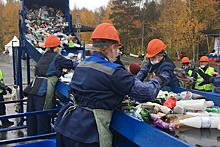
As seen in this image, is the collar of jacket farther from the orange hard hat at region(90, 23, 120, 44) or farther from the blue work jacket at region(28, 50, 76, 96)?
the blue work jacket at region(28, 50, 76, 96)

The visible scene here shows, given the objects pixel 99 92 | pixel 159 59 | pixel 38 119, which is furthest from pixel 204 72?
pixel 99 92

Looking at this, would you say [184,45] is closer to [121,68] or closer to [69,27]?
[69,27]

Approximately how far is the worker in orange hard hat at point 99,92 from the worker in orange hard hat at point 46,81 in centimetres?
196

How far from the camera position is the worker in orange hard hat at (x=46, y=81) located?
430cm

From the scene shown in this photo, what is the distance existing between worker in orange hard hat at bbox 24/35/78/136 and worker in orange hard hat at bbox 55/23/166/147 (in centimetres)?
196

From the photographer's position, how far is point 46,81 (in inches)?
171

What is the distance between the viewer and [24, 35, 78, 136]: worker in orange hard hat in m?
4.30

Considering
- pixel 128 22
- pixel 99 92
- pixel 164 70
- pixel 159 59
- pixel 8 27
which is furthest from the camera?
pixel 8 27

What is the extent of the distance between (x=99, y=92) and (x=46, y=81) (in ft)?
7.69

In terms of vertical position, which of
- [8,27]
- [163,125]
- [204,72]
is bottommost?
[204,72]

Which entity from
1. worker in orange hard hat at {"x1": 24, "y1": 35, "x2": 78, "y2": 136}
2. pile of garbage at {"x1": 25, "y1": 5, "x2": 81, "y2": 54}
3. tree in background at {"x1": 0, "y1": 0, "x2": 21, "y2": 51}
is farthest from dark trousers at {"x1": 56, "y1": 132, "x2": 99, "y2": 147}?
tree in background at {"x1": 0, "y1": 0, "x2": 21, "y2": 51}

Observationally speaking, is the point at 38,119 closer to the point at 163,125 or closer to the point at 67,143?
the point at 67,143

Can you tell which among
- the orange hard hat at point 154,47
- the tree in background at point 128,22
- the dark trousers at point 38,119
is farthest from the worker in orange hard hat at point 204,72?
the tree in background at point 128,22

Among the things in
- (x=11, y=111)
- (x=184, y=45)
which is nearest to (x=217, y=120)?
(x=11, y=111)
